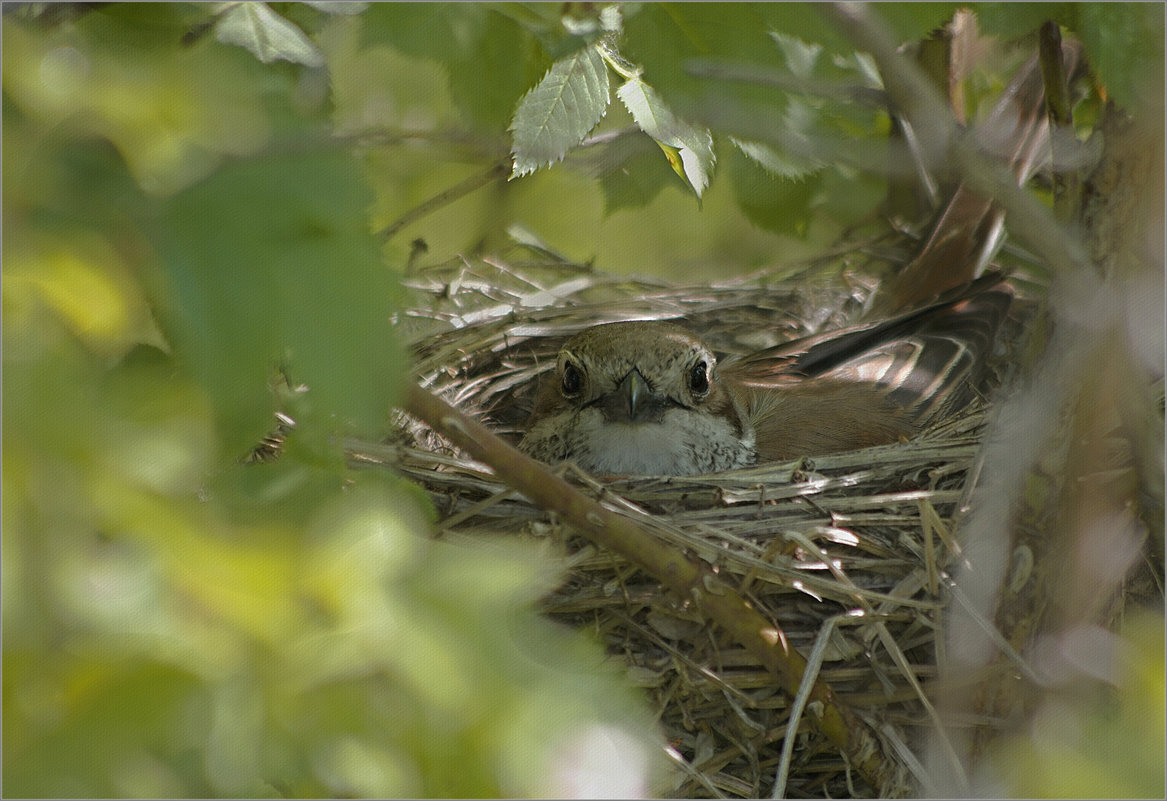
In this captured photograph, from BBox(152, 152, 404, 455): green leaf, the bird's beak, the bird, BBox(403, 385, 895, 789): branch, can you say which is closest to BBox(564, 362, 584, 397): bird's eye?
the bird

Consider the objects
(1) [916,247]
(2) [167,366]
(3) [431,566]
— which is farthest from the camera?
(1) [916,247]

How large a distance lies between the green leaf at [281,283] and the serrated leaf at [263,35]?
1.77 ft

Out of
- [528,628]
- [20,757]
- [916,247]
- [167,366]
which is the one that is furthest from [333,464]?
[916,247]

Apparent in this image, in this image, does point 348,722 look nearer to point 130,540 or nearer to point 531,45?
point 130,540

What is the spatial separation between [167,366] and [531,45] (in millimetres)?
1055

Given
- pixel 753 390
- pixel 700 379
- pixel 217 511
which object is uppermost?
pixel 217 511

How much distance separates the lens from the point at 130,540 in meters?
0.89

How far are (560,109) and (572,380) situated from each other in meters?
1.68

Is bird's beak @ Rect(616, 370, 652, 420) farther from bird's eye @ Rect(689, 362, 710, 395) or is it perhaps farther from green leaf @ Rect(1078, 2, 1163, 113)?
green leaf @ Rect(1078, 2, 1163, 113)

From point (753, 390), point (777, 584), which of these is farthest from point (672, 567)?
point (753, 390)

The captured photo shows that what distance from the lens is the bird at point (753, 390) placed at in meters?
3.33

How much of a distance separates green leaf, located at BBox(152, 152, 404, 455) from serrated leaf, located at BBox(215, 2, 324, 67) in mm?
538

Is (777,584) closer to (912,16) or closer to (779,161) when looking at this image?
(779,161)

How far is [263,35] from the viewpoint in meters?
1.60
